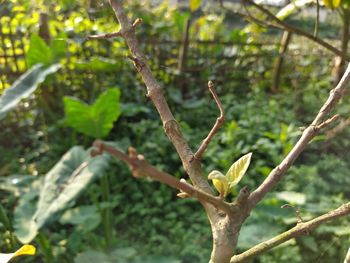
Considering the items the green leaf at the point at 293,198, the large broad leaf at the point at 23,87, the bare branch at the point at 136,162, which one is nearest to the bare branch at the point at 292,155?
the bare branch at the point at 136,162

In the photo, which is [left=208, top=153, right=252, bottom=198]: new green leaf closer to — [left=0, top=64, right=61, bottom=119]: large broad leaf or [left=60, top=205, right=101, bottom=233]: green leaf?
[left=60, top=205, right=101, bottom=233]: green leaf

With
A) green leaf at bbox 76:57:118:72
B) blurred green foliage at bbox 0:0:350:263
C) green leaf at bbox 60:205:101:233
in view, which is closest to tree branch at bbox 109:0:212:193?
blurred green foliage at bbox 0:0:350:263

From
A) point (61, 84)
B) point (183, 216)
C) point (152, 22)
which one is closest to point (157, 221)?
point (183, 216)

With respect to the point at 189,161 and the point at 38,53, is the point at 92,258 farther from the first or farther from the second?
the point at 38,53

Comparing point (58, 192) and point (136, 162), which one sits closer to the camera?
point (136, 162)

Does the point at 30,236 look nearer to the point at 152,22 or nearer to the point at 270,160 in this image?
the point at 270,160

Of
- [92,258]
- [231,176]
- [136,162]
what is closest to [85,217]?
[92,258]
